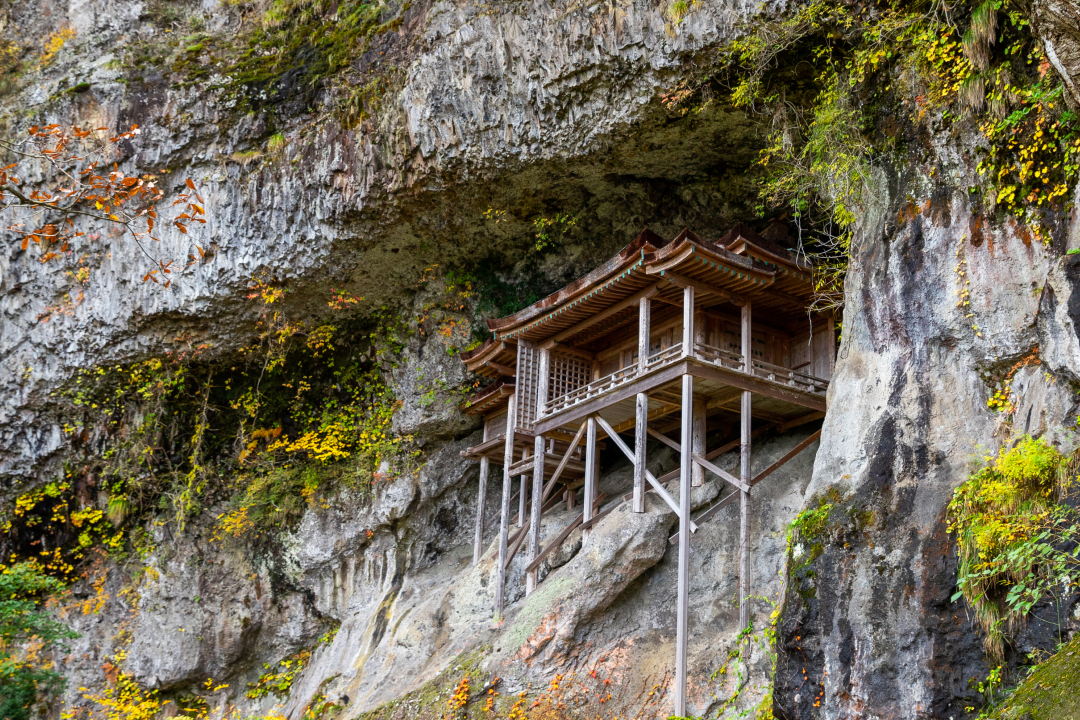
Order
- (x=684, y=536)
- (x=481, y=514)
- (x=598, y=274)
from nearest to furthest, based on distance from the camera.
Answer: (x=684, y=536) < (x=598, y=274) < (x=481, y=514)

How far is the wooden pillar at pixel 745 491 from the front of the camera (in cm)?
1213

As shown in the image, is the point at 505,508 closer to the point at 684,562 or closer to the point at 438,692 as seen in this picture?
the point at 438,692

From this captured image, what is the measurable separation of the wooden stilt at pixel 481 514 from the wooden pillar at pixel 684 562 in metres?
5.76

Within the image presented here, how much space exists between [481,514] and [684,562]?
6.61 meters

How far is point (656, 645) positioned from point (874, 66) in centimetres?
820

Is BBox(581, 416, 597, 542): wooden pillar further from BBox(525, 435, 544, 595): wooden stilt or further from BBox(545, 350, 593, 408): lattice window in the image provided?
BBox(545, 350, 593, 408): lattice window

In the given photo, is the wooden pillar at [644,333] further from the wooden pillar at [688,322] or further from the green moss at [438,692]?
the green moss at [438,692]

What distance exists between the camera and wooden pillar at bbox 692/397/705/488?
14031 millimetres

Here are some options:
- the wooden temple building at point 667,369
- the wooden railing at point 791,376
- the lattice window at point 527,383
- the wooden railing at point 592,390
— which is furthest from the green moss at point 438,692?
the wooden railing at point 791,376

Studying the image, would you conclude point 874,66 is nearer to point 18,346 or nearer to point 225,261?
point 225,261

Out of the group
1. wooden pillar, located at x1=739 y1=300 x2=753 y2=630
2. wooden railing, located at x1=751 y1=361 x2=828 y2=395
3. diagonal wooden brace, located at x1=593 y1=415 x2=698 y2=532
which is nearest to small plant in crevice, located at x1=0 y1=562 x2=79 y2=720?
diagonal wooden brace, located at x1=593 y1=415 x2=698 y2=532

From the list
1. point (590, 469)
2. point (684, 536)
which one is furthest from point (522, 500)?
point (684, 536)

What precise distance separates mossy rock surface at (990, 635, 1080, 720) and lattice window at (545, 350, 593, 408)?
1027cm

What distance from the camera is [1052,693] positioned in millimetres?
6039
